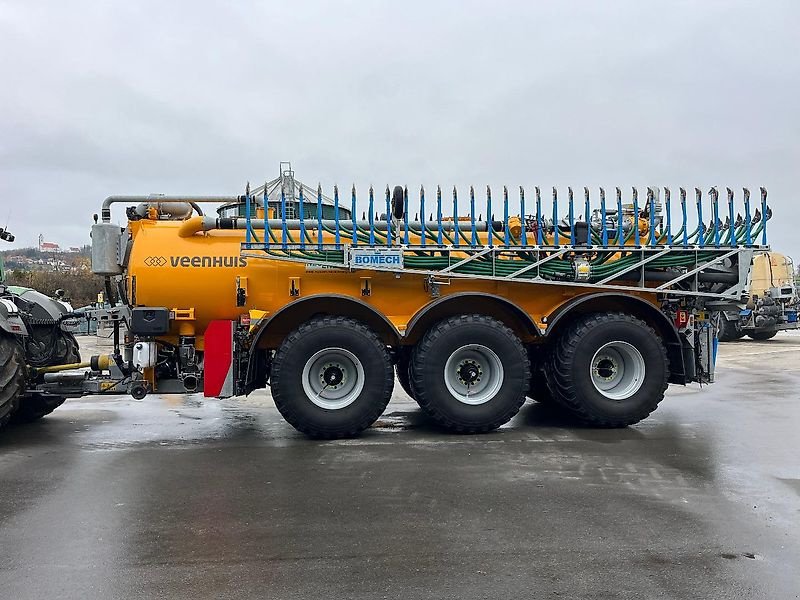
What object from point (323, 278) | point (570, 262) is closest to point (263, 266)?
point (323, 278)

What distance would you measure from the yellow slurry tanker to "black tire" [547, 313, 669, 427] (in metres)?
0.02

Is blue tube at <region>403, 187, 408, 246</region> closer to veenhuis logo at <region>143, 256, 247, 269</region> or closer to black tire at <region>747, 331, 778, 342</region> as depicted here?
veenhuis logo at <region>143, 256, 247, 269</region>

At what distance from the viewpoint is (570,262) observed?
798 cm

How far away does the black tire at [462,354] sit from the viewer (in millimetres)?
7480

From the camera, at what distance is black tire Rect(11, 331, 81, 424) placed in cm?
845

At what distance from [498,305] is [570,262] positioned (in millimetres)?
1011

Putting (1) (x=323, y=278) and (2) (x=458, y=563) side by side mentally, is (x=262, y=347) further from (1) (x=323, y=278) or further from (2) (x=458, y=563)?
(2) (x=458, y=563)

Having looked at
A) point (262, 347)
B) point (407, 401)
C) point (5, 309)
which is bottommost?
point (407, 401)

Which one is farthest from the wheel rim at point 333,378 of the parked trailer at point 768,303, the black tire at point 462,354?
the parked trailer at point 768,303

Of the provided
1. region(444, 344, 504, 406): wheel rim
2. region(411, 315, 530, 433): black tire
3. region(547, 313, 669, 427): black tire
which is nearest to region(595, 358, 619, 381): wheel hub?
region(547, 313, 669, 427): black tire

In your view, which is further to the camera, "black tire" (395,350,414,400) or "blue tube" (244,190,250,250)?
"black tire" (395,350,414,400)

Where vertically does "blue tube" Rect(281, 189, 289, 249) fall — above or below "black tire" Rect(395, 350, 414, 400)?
above

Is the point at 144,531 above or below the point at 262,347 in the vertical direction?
below

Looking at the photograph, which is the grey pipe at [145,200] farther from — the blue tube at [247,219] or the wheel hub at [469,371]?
the wheel hub at [469,371]
